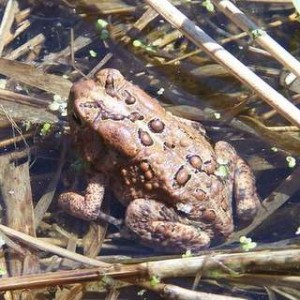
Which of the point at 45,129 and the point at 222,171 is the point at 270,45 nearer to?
the point at 222,171

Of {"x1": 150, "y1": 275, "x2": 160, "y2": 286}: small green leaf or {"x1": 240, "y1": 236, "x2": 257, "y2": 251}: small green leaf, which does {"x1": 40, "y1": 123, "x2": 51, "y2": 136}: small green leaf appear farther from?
{"x1": 240, "y1": 236, "x2": 257, "y2": 251}: small green leaf

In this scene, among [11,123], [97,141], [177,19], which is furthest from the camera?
[11,123]

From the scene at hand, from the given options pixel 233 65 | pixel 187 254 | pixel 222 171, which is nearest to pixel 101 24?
pixel 233 65

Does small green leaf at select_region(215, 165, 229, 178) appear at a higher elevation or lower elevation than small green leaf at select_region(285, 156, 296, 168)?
lower

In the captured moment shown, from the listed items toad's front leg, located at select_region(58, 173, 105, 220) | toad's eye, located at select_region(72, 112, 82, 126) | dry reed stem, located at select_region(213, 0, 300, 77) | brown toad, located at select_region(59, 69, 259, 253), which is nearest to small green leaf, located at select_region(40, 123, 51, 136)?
brown toad, located at select_region(59, 69, 259, 253)

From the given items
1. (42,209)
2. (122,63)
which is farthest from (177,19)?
(42,209)

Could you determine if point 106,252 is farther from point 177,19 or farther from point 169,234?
point 177,19
